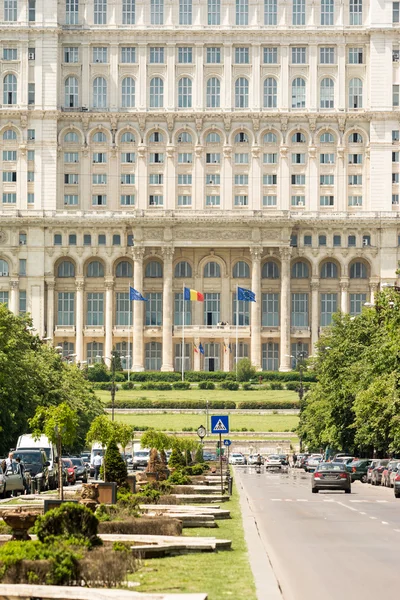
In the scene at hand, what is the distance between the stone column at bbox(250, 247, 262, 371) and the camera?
6791 inches

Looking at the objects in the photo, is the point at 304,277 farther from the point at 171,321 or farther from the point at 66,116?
the point at 66,116

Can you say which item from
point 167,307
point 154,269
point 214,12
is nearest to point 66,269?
point 154,269

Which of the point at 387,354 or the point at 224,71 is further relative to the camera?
the point at 224,71

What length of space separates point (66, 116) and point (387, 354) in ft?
375

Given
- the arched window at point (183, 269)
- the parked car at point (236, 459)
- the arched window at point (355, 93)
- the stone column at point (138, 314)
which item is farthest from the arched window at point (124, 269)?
the parked car at point (236, 459)

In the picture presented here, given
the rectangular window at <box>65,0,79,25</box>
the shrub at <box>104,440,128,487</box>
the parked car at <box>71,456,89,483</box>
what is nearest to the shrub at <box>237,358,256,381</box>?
the rectangular window at <box>65,0,79,25</box>

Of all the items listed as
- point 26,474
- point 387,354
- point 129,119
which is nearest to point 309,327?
point 129,119

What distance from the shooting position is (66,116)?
582 ft

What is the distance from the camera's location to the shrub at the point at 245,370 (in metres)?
159

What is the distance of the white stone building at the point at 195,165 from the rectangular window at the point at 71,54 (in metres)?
0.32

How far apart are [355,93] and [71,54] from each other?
35.2 metres

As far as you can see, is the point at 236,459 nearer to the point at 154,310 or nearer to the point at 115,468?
the point at 154,310

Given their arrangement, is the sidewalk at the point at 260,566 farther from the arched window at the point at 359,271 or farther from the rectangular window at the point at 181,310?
the arched window at the point at 359,271

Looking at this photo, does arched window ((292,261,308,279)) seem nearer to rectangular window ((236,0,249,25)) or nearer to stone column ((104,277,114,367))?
stone column ((104,277,114,367))
